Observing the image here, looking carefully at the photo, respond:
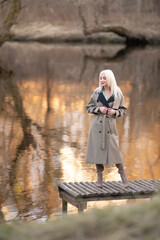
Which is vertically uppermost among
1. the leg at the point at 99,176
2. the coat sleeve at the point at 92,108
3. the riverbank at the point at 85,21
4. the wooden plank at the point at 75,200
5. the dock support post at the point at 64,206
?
the riverbank at the point at 85,21

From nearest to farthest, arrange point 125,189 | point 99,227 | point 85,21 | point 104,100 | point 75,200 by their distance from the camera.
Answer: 1. point 99,227
2. point 75,200
3. point 125,189
4. point 104,100
5. point 85,21

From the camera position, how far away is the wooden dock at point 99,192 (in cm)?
531

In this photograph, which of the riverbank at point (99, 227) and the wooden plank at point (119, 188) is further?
the wooden plank at point (119, 188)

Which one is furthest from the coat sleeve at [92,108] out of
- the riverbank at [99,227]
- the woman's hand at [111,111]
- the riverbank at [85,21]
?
the riverbank at [85,21]

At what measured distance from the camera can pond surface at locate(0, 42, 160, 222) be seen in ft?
20.7

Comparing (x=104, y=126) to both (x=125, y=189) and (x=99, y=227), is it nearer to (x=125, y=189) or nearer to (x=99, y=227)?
(x=125, y=189)

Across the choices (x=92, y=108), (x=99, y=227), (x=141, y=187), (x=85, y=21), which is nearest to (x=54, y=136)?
(x=92, y=108)

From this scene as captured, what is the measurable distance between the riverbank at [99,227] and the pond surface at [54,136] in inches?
25.9

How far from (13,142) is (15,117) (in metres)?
2.71

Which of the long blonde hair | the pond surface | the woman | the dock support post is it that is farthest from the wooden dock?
the long blonde hair

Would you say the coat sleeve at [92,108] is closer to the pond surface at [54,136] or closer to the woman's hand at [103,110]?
the woman's hand at [103,110]

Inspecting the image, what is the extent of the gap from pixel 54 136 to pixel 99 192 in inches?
184

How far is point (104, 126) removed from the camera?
5625 millimetres

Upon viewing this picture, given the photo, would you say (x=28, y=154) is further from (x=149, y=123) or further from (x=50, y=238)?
(x=50, y=238)
